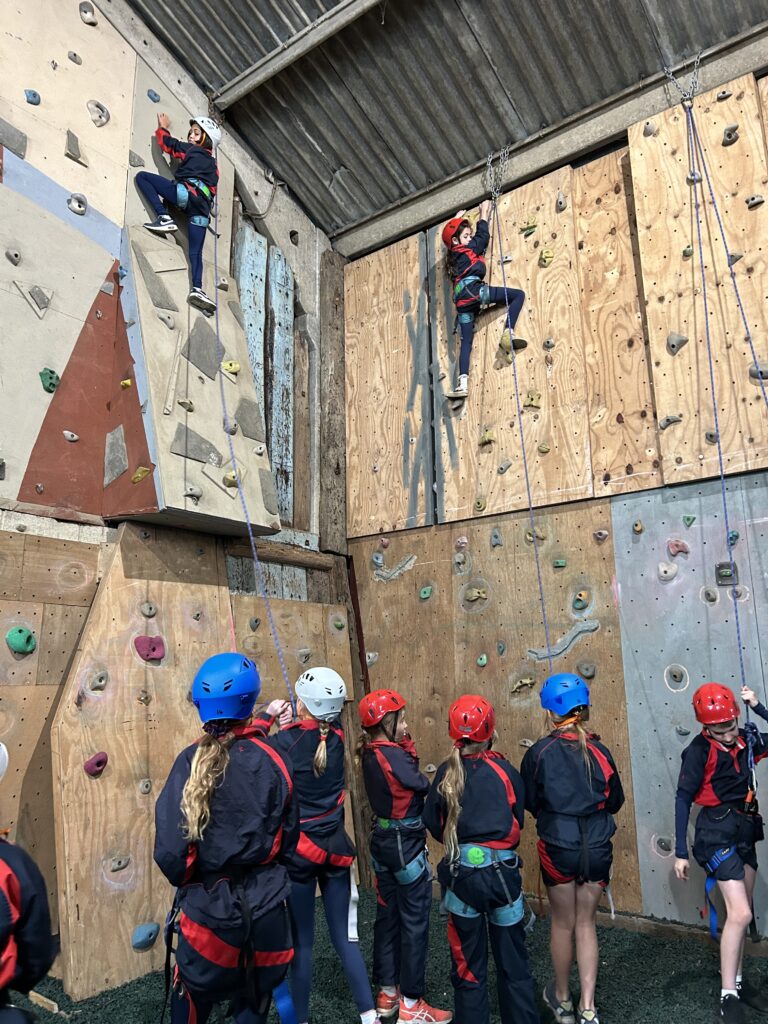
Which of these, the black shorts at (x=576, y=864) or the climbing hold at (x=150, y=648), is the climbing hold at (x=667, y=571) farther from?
the climbing hold at (x=150, y=648)

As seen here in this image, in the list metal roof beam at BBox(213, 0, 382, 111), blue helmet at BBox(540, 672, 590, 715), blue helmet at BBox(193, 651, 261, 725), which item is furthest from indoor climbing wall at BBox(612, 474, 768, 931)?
A: metal roof beam at BBox(213, 0, 382, 111)

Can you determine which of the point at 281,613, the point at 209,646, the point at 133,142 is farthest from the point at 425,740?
the point at 133,142

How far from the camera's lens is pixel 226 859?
6.68 feet

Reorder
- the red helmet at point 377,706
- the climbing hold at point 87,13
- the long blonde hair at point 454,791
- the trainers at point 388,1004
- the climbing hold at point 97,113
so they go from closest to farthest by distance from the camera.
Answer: the long blonde hair at point 454,791, the trainers at point 388,1004, the red helmet at point 377,706, the climbing hold at point 97,113, the climbing hold at point 87,13

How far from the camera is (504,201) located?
5.46m

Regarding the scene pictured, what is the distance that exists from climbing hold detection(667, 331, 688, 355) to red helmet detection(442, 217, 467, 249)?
1807mm

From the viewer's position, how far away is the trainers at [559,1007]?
2.88 metres

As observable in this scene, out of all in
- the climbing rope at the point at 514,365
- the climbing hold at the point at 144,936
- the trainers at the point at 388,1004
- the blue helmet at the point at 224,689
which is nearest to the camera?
the blue helmet at the point at 224,689

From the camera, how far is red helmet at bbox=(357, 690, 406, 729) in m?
3.17

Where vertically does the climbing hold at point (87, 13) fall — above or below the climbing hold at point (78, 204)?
above

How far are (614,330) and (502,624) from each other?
79.6 inches

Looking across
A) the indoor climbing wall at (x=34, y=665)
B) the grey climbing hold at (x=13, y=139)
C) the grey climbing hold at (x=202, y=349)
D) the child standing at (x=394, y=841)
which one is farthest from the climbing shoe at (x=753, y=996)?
the grey climbing hold at (x=13, y=139)

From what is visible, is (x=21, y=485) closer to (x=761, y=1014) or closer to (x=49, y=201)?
(x=49, y=201)

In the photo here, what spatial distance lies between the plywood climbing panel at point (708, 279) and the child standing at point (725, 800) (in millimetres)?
1500
